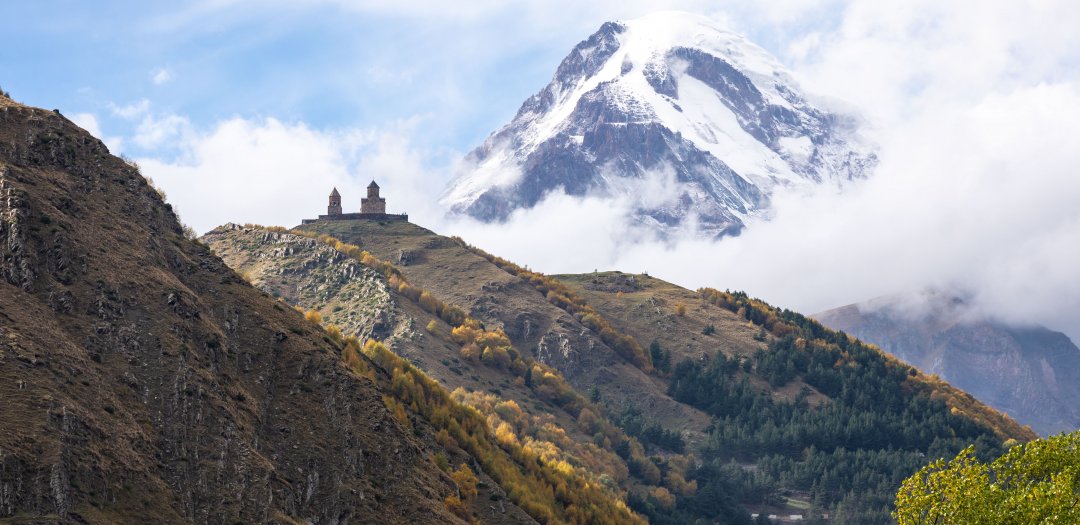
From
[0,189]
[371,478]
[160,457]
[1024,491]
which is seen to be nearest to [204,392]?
[160,457]

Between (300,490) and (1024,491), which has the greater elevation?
(1024,491)

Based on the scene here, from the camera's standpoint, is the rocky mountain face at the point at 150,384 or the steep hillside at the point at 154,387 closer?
the rocky mountain face at the point at 150,384

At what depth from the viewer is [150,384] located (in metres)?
86.0

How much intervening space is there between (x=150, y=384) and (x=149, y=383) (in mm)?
120

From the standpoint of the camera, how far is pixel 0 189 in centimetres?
9175

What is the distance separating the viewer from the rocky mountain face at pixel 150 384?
246 feet

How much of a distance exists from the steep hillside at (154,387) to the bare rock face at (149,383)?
130mm

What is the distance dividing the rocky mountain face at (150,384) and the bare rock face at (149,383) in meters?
0.13

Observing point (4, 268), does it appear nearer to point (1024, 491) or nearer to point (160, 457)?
point (160, 457)

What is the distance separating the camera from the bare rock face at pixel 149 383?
74.9m

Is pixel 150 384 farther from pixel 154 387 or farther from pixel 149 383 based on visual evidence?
pixel 154 387

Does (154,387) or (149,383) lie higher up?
(149,383)

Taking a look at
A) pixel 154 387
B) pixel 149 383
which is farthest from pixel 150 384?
pixel 154 387

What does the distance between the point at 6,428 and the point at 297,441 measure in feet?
82.5
